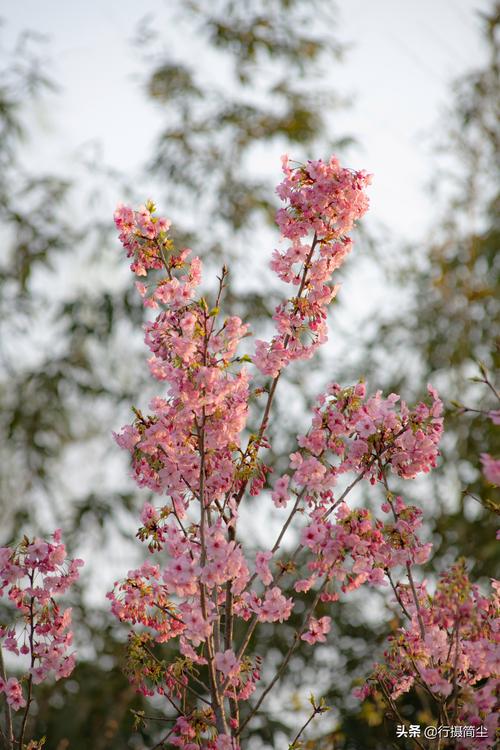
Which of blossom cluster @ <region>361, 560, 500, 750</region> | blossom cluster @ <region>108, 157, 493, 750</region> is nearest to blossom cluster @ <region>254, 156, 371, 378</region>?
blossom cluster @ <region>108, 157, 493, 750</region>

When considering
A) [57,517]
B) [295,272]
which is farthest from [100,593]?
[295,272]

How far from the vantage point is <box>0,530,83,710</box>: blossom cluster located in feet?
6.03

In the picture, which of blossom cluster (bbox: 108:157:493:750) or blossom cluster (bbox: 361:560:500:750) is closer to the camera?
blossom cluster (bbox: 361:560:500:750)

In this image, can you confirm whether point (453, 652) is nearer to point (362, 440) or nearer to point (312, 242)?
point (362, 440)

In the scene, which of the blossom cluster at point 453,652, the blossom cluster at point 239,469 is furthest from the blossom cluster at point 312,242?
the blossom cluster at point 453,652

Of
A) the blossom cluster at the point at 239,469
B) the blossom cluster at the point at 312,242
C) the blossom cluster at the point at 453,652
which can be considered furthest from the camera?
the blossom cluster at the point at 312,242

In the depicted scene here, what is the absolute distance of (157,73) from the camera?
517 cm

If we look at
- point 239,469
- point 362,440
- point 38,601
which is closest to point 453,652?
point 362,440

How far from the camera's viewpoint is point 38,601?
1.91 m

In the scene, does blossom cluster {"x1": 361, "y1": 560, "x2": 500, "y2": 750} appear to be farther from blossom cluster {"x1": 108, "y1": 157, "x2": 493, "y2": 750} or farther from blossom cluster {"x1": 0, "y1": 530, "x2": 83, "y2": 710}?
blossom cluster {"x1": 0, "y1": 530, "x2": 83, "y2": 710}

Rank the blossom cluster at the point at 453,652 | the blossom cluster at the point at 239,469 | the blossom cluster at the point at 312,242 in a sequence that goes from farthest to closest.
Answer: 1. the blossom cluster at the point at 312,242
2. the blossom cluster at the point at 239,469
3. the blossom cluster at the point at 453,652

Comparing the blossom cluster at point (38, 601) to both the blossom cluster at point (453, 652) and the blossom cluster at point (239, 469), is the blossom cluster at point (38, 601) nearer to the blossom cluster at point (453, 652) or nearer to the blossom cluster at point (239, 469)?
the blossom cluster at point (239, 469)

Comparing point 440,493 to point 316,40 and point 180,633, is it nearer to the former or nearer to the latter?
point 316,40

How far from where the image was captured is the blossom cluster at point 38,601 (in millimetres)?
1839
